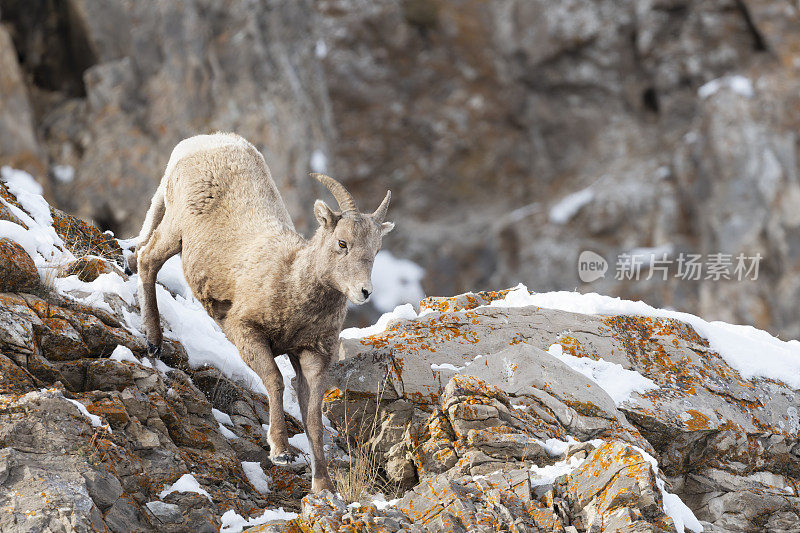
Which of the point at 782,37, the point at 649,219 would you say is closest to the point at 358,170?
the point at 649,219

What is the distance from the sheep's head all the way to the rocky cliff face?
91cm

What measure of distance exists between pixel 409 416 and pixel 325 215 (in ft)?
5.66

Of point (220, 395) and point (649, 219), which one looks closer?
point (220, 395)

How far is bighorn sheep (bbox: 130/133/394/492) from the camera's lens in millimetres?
6969

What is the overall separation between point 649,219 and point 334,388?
3031 centimetres

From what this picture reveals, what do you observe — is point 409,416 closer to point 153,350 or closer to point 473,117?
point 153,350

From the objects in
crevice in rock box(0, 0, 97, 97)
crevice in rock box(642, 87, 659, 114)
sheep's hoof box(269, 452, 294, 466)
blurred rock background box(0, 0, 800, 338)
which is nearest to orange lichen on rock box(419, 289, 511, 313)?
sheep's hoof box(269, 452, 294, 466)

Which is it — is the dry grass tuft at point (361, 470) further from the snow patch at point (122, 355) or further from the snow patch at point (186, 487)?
the snow patch at point (122, 355)

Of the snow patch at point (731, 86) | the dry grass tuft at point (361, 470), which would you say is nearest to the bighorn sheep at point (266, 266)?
the dry grass tuft at point (361, 470)

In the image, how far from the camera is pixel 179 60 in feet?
95.9

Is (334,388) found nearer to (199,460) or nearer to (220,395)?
(220,395)

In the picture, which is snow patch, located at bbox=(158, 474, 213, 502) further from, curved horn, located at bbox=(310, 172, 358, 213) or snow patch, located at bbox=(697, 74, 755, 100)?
snow patch, located at bbox=(697, 74, 755, 100)

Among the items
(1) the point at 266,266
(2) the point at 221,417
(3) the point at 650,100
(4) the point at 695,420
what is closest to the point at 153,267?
(1) the point at 266,266

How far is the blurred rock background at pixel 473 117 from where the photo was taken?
28062 millimetres
